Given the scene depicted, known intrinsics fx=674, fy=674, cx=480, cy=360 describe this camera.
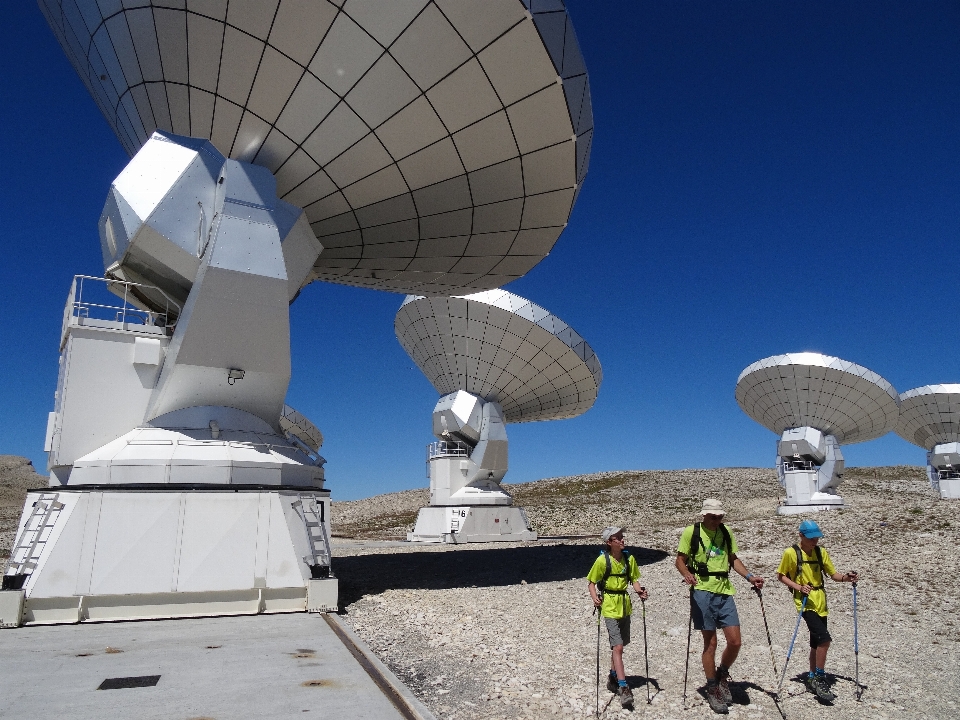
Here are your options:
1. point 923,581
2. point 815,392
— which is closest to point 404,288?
point 923,581

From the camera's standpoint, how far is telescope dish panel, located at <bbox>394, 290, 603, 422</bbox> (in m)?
26.0

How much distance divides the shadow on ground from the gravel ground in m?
0.06

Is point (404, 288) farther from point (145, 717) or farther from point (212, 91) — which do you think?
point (145, 717)

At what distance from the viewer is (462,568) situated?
17891 mm

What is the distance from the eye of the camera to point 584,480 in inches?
3467

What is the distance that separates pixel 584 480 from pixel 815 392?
181 ft

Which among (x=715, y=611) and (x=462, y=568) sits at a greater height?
(x=715, y=611)

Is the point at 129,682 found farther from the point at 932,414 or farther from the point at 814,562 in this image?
the point at 932,414

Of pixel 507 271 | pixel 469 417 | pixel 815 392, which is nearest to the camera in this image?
→ pixel 507 271

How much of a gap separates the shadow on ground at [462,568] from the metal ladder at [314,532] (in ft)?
3.83

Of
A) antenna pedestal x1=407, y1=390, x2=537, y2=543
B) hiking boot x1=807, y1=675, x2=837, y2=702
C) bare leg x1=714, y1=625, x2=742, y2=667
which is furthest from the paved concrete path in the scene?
antenna pedestal x1=407, y1=390, x2=537, y2=543

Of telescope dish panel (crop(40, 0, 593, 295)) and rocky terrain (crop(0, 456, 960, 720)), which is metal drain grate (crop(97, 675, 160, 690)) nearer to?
rocky terrain (crop(0, 456, 960, 720))

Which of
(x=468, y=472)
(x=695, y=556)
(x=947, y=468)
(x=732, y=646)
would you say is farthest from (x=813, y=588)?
Result: (x=947, y=468)

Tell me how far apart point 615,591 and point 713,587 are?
0.89 metres
